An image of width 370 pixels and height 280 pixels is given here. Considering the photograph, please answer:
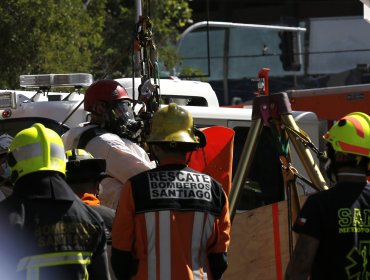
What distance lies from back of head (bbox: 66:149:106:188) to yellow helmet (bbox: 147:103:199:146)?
1.20 ft

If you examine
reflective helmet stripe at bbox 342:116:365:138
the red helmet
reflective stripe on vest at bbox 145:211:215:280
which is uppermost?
the red helmet

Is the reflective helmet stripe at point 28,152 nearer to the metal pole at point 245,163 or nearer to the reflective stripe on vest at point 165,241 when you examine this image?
the reflective stripe on vest at point 165,241

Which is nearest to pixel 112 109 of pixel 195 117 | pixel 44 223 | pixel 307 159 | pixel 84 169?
pixel 307 159

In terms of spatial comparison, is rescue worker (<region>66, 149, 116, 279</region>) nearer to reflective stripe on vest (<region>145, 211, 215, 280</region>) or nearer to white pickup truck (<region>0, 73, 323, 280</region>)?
reflective stripe on vest (<region>145, 211, 215, 280</region>)

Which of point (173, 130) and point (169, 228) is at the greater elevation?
point (173, 130)

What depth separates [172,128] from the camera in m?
5.40

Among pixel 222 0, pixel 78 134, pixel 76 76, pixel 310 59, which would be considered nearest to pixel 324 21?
pixel 310 59

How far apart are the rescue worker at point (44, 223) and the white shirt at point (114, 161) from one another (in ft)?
6.55

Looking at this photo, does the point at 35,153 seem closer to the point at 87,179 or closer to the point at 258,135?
the point at 87,179

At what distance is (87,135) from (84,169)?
1.44m

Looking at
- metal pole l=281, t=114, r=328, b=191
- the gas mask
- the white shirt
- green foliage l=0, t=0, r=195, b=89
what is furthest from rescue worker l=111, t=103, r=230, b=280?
green foliage l=0, t=0, r=195, b=89

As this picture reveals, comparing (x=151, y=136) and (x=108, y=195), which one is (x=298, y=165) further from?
(x=151, y=136)

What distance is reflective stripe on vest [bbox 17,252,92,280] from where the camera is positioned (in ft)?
14.9

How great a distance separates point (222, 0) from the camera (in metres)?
49.7
